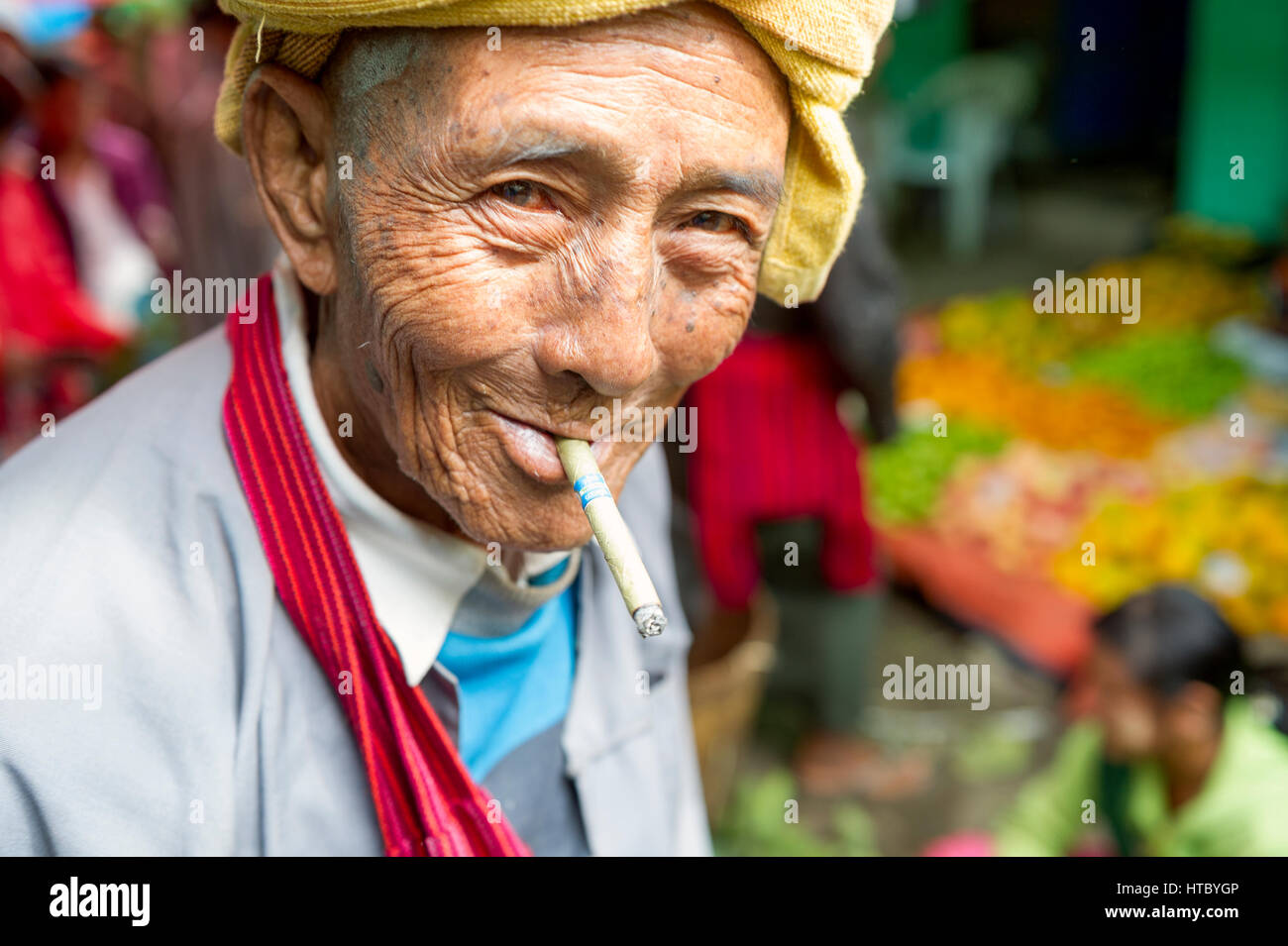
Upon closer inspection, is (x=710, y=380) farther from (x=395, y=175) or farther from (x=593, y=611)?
(x=395, y=175)

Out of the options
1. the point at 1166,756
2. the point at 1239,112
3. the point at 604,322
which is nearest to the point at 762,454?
the point at 1166,756

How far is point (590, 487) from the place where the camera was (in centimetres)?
121

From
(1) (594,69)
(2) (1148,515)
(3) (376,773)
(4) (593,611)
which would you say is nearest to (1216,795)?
(4) (593,611)

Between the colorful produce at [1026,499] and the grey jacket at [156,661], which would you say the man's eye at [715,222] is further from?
the colorful produce at [1026,499]

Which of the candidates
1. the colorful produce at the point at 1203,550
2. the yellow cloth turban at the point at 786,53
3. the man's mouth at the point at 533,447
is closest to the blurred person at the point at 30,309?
the yellow cloth turban at the point at 786,53

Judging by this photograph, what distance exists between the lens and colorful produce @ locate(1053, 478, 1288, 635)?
15.8 ft

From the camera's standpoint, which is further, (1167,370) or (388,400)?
(1167,370)

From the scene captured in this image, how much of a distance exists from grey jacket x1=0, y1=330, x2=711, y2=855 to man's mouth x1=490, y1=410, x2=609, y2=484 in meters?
0.34

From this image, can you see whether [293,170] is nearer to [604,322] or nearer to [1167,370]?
[604,322]

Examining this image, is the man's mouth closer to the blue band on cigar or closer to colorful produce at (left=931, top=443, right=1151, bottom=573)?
the blue band on cigar

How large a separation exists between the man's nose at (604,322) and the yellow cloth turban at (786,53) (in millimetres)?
232

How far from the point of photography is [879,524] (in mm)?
5773

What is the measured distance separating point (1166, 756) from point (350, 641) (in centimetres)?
246
